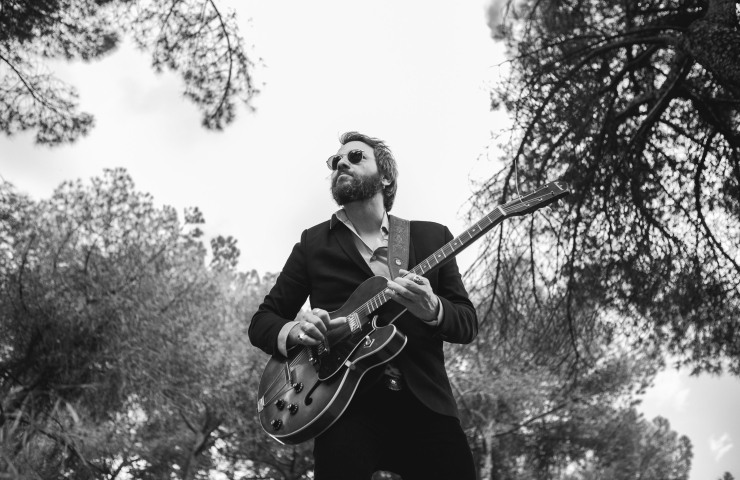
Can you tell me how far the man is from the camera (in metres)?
1.90

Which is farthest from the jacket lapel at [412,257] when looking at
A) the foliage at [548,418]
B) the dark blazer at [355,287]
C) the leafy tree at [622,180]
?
the foliage at [548,418]

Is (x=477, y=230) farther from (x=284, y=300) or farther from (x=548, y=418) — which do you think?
(x=548, y=418)

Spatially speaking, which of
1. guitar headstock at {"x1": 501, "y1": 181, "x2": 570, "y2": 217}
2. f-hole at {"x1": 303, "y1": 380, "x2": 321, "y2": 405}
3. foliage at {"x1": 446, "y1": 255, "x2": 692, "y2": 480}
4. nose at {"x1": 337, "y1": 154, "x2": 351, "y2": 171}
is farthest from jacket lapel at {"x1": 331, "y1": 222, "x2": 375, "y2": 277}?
foliage at {"x1": 446, "y1": 255, "x2": 692, "y2": 480}

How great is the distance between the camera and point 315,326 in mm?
1996

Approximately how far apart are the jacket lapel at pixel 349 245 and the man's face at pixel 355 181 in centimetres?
10

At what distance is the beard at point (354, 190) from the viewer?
94.5 inches

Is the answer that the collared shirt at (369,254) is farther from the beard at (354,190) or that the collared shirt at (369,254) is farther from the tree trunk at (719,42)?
the tree trunk at (719,42)

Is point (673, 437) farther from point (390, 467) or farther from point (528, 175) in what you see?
point (390, 467)

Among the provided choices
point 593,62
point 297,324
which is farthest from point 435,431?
point 593,62

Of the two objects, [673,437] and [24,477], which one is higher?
[673,437]

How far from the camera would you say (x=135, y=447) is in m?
12.7

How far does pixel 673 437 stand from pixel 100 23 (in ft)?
72.8

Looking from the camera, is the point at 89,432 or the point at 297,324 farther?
the point at 89,432

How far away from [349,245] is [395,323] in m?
0.36
